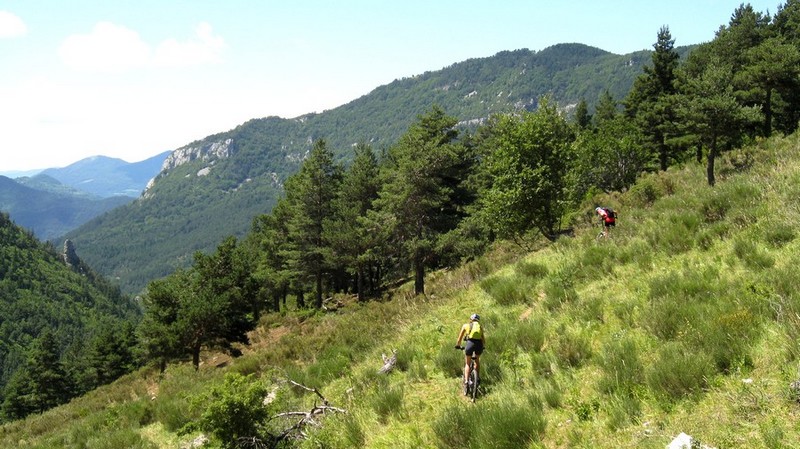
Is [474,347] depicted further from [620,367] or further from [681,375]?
[681,375]

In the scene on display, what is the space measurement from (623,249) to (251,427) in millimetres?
9028

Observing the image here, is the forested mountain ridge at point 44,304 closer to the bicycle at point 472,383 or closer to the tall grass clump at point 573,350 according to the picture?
the bicycle at point 472,383

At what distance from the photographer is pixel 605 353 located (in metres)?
6.22

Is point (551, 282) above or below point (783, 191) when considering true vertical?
below

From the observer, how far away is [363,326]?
49.8ft

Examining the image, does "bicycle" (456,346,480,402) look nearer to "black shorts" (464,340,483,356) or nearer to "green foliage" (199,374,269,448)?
"black shorts" (464,340,483,356)

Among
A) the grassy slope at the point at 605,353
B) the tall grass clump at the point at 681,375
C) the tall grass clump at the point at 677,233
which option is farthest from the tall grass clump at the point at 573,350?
the tall grass clump at the point at 677,233

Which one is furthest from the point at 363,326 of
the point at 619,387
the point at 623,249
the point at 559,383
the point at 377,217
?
the point at 377,217

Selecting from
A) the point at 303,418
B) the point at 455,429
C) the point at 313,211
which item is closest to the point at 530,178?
the point at 303,418

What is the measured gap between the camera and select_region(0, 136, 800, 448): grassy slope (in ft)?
15.8

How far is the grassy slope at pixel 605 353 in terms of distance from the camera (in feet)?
15.8

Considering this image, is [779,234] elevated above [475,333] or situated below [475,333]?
above

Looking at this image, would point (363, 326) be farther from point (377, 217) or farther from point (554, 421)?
point (377, 217)

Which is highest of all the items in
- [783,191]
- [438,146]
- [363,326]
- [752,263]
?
[438,146]
